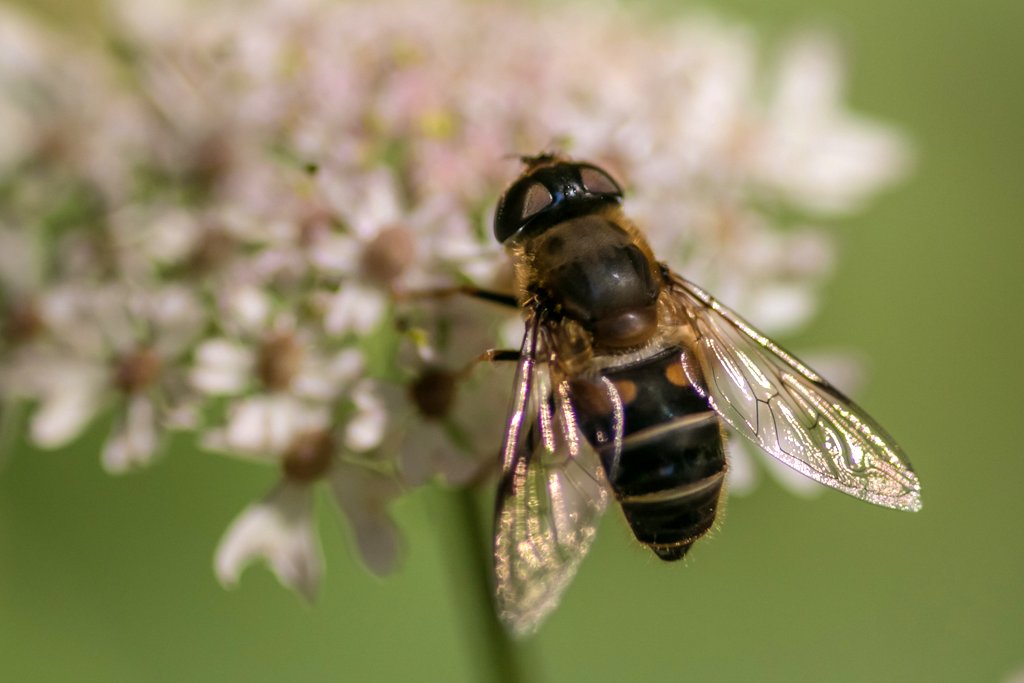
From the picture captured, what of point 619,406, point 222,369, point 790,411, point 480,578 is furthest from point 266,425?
point 790,411

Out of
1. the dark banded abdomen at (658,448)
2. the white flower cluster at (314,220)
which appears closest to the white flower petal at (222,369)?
the white flower cluster at (314,220)

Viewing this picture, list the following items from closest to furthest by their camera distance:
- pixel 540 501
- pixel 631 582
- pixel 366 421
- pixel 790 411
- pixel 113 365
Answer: pixel 540 501
pixel 790 411
pixel 366 421
pixel 113 365
pixel 631 582

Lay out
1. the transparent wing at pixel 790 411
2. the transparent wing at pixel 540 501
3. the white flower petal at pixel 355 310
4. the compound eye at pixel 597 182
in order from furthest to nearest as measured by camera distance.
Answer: the white flower petal at pixel 355 310 < the compound eye at pixel 597 182 < the transparent wing at pixel 790 411 < the transparent wing at pixel 540 501

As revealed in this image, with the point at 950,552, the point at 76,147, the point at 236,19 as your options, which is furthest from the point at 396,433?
the point at 950,552

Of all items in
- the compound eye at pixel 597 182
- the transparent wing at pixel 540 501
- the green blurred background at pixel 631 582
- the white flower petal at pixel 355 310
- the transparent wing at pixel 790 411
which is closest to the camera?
the transparent wing at pixel 540 501

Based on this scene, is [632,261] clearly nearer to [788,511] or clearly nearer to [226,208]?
[226,208]

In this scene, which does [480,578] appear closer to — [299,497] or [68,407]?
[299,497]

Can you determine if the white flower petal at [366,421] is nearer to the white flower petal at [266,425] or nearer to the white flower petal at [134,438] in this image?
the white flower petal at [266,425]

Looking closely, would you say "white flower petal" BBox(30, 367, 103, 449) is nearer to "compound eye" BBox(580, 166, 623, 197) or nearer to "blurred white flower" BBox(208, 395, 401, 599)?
"blurred white flower" BBox(208, 395, 401, 599)
